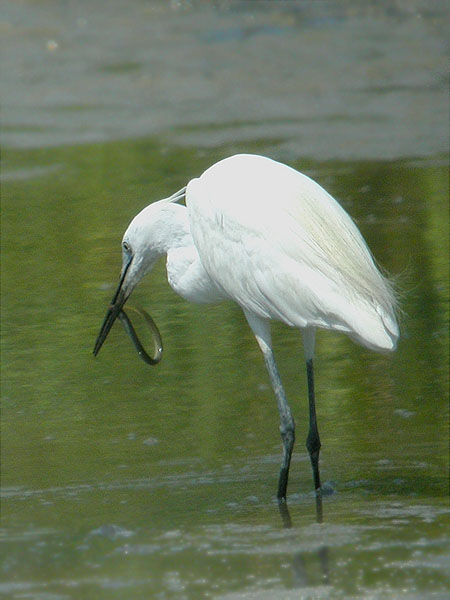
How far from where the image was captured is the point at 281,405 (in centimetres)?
499

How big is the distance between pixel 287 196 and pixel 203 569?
1.46 metres

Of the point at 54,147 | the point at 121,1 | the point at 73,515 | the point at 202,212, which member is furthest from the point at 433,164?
the point at 121,1

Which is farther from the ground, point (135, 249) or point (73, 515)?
point (135, 249)

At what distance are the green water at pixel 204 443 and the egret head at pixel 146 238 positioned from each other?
64 cm

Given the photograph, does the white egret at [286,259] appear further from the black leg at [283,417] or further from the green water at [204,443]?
the green water at [204,443]

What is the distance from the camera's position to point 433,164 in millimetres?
10484

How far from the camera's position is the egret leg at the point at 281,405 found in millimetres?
4844

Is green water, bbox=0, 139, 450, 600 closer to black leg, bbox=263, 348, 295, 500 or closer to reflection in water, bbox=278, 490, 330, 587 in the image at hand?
reflection in water, bbox=278, 490, 330, 587

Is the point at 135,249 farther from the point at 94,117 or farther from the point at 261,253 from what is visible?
the point at 94,117

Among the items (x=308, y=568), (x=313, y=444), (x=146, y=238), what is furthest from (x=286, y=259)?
(x=308, y=568)

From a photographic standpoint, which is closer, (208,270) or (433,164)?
(208,270)

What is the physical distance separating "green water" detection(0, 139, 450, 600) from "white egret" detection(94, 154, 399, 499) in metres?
0.35

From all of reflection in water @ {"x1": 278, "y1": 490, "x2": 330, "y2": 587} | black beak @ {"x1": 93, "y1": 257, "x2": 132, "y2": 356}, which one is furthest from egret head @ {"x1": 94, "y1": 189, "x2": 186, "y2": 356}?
reflection in water @ {"x1": 278, "y1": 490, "x2": 330, "y2": 587}

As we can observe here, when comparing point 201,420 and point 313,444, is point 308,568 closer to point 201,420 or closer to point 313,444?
point 313,444
